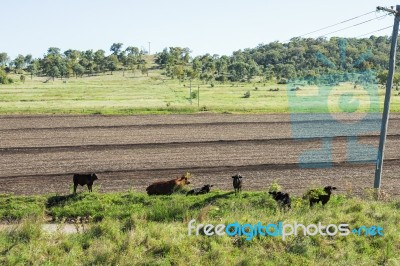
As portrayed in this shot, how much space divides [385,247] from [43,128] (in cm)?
3425

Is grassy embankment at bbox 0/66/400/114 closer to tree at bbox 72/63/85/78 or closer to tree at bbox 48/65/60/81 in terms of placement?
tree at bbox 48/65/60/81

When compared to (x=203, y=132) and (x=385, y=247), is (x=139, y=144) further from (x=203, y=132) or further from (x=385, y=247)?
(x=385, y=247)

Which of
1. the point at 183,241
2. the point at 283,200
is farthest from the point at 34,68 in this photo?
the point at 183,241

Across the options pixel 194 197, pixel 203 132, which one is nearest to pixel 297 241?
pixel 194 197

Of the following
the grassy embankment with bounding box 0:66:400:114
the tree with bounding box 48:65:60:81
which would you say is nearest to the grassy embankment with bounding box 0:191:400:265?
the grassy embankment with bounding box 0:66:400:114

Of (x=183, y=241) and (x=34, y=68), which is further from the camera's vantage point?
(x=34, y=68)

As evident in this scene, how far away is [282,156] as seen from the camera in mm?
28328

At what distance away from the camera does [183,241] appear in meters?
11.9
